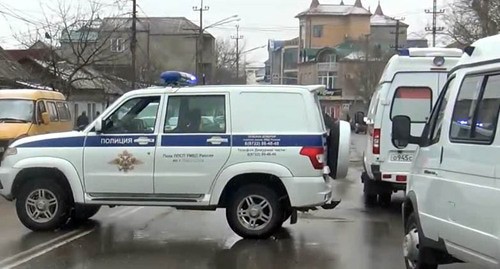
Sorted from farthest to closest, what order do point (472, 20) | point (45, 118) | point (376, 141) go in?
1. point (472, 20)
2. point (45, 118)
3. point (376, 141)

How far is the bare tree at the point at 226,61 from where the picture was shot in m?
82.2

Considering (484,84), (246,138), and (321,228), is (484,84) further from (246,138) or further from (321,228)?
(321,228)

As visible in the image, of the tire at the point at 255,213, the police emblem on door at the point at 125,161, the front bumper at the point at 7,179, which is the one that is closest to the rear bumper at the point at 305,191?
the tire at the point at 255,213

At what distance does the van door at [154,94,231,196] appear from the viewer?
Result: 959 cm

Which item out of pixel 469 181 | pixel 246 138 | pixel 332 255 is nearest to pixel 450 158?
pixel 469 181

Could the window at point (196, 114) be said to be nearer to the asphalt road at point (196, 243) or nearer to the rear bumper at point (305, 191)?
the rear bumper at point (305, 191)

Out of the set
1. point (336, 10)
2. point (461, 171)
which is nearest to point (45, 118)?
point (461, 171)

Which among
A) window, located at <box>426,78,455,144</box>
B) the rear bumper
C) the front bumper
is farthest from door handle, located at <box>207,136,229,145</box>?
window, located at <box>426,78,455,144</box>

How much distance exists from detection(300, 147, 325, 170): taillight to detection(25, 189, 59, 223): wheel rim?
11.6 ft

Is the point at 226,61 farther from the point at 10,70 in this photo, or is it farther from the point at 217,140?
the point at 217,140

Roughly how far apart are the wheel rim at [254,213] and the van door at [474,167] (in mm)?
3876

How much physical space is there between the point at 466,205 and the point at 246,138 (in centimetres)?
439

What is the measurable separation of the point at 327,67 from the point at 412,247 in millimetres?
88512

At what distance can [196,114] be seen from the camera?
9.77 metres
